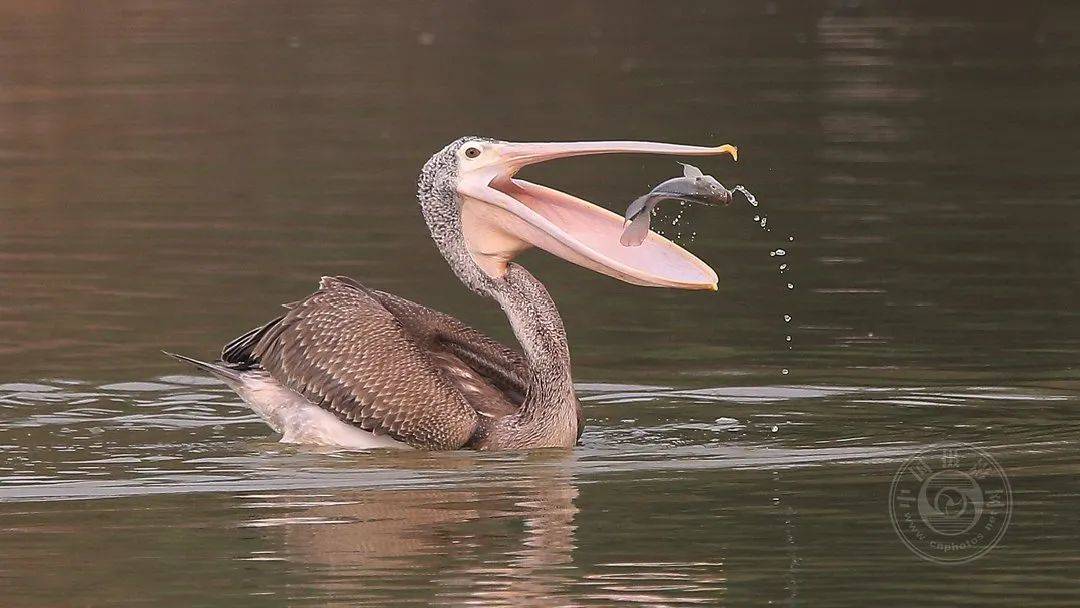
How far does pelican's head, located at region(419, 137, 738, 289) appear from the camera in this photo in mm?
8555

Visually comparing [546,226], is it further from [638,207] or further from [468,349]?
[468,349]

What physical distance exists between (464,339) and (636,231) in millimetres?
982

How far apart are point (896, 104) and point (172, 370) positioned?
36.0 feet

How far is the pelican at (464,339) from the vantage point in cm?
860

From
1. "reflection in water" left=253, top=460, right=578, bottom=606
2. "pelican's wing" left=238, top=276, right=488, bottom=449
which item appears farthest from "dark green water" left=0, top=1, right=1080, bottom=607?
"pelican's wing" left=238, top=276, right=488, bottom=449

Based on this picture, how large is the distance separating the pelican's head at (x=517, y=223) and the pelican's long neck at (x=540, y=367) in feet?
0.36

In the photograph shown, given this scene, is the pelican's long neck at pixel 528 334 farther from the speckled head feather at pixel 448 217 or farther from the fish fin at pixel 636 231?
the fish fin at pixel 636 231

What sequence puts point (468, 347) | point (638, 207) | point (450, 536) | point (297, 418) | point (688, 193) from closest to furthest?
point (450, 536) < point (688, 193) < point (638, 207) < point (297, 418) < point (468, 347)

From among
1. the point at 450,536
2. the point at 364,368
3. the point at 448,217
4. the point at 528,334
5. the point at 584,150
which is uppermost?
the point at 584,150

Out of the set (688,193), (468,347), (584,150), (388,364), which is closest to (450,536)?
(388,364)

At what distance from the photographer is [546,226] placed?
28.3ft

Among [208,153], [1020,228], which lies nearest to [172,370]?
[1020,228]

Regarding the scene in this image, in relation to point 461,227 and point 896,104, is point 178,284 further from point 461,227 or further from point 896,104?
point 896,104

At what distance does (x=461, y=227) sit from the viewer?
9.00m
